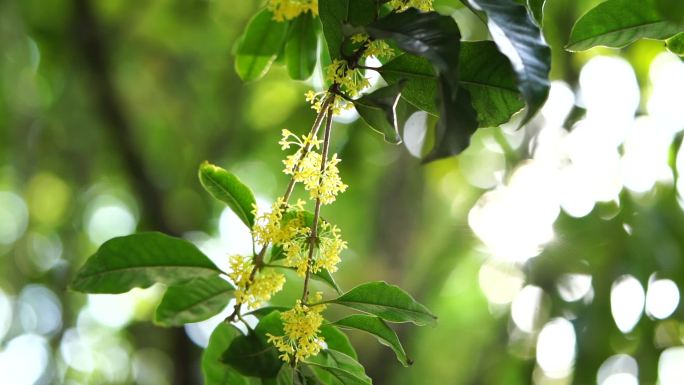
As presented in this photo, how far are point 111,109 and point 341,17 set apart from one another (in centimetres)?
210

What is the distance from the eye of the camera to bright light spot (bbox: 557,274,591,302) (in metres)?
2.21

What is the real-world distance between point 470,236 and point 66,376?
6.72 ft

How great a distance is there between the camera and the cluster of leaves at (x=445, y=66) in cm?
62

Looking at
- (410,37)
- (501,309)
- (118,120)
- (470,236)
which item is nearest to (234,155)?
(118,120)

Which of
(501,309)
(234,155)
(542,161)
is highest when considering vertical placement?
(234,155)

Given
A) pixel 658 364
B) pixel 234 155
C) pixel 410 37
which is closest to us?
pixel 410 37

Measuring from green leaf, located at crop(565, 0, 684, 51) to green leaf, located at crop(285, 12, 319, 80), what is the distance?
42cm

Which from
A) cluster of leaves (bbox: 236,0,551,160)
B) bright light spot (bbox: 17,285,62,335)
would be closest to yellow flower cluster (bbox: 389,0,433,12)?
cluster of leaves (bbox: 236,0,551,160)

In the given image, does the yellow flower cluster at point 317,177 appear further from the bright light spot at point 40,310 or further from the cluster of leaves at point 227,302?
the bright light spot at point 40,310

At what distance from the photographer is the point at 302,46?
1.11 metres

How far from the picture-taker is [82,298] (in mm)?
3740

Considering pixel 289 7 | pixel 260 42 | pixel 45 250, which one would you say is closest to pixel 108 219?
pixel 45 250

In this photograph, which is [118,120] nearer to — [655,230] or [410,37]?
[655,230]

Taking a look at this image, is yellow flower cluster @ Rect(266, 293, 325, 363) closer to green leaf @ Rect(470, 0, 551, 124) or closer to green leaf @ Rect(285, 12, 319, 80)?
green leaf @ Rect(470, 0, 551, 124)
